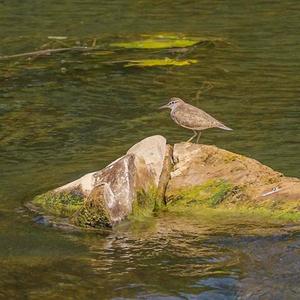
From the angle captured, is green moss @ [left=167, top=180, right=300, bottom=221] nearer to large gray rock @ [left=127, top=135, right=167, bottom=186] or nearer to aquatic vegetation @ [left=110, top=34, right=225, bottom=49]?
large gray rock @ [left=127, top=135, right=167, bottom=186]

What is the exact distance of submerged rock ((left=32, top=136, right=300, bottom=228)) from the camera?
7.89 meters

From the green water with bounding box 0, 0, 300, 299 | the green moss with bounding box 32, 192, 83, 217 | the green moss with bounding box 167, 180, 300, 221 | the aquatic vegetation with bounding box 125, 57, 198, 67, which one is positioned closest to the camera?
the green water with bounding box 0, 0, 300, 299

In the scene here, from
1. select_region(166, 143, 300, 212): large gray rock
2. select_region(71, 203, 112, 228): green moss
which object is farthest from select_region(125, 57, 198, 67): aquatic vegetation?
select_region(71, 203, 112, 228): green moss

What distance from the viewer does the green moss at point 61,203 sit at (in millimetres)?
8305

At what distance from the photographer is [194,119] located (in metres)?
9.14

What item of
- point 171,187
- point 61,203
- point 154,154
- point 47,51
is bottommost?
point 61,203

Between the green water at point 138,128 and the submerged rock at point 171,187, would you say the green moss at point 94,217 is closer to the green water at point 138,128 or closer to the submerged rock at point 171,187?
the submerged rock at point 171,187

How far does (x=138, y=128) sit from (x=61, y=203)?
2.75 metres

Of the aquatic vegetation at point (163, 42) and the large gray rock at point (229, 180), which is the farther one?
the aquatic vegetation at point (163, 42)

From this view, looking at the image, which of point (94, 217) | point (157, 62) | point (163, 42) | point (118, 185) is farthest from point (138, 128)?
point (163, 42)

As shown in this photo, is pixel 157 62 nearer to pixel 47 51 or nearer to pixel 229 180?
pixel 47 51

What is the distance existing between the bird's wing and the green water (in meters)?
0.69

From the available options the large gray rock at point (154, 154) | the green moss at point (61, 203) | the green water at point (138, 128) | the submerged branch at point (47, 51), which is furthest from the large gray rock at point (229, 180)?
the submerged branch at point (47, 51)

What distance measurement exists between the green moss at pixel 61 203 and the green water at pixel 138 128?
0.69ft
